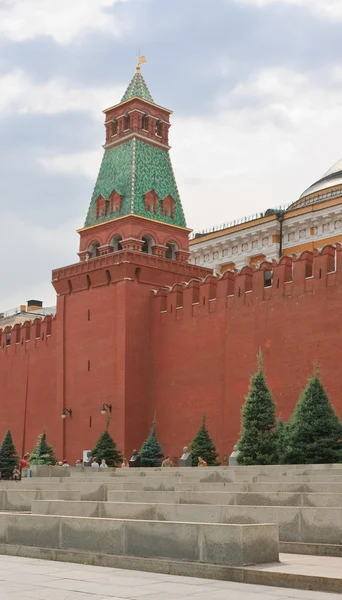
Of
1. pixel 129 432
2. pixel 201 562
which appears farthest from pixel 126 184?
pixel 201 562

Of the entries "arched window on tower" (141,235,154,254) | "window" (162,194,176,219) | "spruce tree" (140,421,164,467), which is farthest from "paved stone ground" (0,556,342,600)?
"window" (162,194,176,219)

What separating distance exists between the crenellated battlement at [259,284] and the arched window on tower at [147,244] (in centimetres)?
183

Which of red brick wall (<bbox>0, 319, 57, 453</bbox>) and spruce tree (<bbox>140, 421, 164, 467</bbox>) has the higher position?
red brick wall (<bbox>0, 319, 57, 453</bbox>)

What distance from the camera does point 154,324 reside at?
1012 inches

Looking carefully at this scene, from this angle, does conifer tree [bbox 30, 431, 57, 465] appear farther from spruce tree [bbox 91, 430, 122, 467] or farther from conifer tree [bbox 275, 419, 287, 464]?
conifer tree [bbox 275, 419, 287, 464]

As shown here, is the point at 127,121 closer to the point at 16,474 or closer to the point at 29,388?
the point at 29,388

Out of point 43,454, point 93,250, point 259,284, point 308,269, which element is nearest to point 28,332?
point 93,250

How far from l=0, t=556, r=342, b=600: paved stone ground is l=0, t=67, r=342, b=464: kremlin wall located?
43.5ft

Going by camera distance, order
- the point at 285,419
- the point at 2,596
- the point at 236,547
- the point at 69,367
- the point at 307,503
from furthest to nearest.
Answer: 1. the point at 69,367
2. the point at 285,419
3. the point at 307,503
4. the point at 236,547
5. the point at 2,596

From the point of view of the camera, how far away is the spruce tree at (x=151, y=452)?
23312 millimetres

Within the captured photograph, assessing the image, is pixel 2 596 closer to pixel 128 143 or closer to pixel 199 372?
pixel 199 372

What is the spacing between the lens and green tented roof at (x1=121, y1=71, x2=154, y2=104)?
28609 millimetres

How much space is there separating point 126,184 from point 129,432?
7.88 meters

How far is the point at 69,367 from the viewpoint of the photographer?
2742 cm
